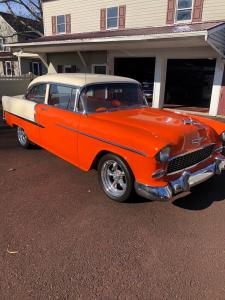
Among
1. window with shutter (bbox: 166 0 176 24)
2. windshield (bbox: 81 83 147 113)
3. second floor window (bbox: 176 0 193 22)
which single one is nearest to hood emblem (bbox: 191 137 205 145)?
windshield (bbox: 81 83 147 113)

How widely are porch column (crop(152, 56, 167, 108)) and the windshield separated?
332 inches

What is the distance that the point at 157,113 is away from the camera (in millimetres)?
4324

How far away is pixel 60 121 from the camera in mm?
4266

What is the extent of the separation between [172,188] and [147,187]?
311 mm

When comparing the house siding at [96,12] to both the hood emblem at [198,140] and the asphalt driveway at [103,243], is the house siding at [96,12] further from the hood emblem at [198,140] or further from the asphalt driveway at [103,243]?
the asphalt driveway at [103,243]

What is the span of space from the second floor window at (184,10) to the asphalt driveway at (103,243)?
10.7 meters

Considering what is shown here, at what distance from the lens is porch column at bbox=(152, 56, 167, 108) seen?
12562 millimetres

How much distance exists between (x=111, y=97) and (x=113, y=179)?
1.45 metres

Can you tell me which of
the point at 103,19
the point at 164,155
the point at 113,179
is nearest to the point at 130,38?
the point at 103,19

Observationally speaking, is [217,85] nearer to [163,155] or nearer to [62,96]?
[62,96]

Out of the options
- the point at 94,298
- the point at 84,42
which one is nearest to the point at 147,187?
the point at 94,298

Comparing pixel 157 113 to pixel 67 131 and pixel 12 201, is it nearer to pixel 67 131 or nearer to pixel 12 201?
pixel 67 131

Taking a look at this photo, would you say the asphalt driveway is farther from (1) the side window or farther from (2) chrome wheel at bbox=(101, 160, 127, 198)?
(1) the side window

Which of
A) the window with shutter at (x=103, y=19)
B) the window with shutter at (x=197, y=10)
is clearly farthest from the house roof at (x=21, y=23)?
the window with shutter at (x=197, y=10)
